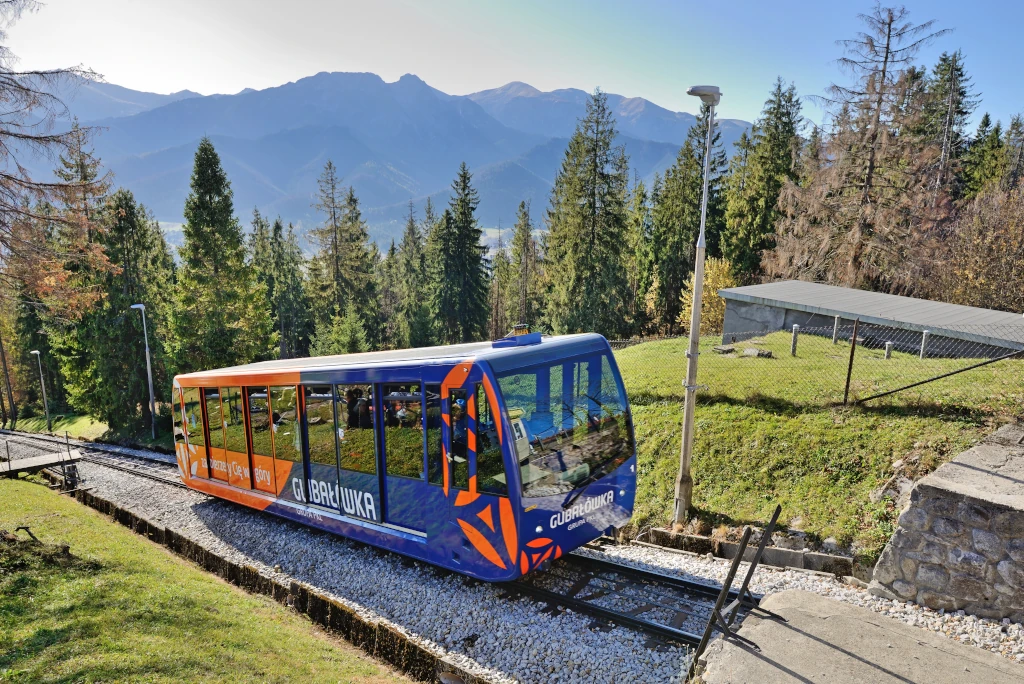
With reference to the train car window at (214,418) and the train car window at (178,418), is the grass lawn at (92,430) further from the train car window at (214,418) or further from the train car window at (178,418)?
the train car window at (214,418)

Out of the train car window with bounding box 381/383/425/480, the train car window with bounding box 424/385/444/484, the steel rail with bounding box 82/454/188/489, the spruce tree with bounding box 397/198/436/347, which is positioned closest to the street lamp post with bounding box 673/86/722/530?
the train car window with bounding box 424/385/444/484

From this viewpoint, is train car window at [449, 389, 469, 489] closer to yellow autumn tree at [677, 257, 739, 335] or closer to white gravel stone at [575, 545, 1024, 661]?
white gravel stone at [575, 545, 1024, 661]

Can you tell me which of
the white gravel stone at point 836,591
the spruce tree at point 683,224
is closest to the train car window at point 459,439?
the white gravel stone at point 836,591

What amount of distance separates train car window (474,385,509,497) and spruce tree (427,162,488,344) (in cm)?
4244

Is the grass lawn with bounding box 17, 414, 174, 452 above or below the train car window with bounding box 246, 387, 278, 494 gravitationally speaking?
below

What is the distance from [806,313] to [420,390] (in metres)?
16.5

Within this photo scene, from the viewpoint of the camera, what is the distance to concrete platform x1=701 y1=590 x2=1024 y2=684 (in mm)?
5535

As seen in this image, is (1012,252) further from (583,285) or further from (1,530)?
(1,530)

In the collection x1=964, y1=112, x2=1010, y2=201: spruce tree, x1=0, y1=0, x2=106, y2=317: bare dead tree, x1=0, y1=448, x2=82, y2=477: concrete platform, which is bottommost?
x1=0, y1=448, x2=82, y2=477: concrete platform

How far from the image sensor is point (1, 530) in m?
10.5

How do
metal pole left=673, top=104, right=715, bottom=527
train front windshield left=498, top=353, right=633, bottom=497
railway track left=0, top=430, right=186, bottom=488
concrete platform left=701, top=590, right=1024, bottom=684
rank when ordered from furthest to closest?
1. railway track left=0, top=430, right=186, bottom=488
2. metal pole left=673, top=104, right=715, bottom=527
3. train front windshield left=498, top=353, right=633, bottom=497
4. concrete platform left=701, top=590, right=1024, bottom=684

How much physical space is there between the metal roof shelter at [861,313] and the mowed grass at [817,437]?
0.98m

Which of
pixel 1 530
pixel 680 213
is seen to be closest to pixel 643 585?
pixel 1 530

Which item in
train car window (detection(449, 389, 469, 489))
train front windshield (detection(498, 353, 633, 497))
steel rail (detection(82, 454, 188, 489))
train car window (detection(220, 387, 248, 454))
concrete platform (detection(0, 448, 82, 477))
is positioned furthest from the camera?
concrete platform (detection(0, 448, 82, 477))
